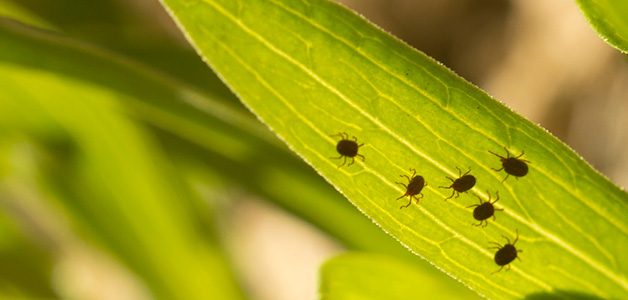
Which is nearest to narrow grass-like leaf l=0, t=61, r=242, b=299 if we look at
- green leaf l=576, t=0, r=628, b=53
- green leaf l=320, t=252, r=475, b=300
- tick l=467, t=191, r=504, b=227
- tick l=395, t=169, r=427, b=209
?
green leaf l=320, t=252, r=475, b=300

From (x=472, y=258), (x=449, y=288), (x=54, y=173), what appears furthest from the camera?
(x=54, y=173)

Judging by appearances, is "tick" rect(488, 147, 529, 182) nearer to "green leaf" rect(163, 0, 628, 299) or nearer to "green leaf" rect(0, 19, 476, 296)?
"green leaf" rect(163, 0, 628, 299)

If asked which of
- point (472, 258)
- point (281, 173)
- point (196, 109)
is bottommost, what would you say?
point (472, 258)

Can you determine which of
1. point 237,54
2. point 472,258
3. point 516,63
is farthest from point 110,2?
point 472,258

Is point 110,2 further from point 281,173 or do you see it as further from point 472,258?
point 472,258

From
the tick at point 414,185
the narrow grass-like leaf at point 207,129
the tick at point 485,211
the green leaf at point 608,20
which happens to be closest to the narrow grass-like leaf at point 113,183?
the narrow grass-like leaf at point 207,129
